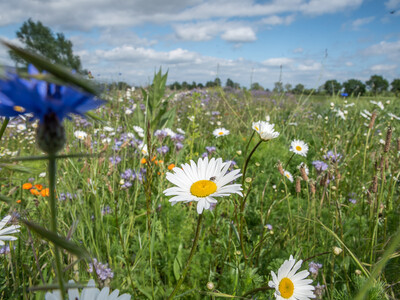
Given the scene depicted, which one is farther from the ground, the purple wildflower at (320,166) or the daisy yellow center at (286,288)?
the purple wildflower at (320,166)

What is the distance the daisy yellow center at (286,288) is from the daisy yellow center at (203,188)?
1.34 feet

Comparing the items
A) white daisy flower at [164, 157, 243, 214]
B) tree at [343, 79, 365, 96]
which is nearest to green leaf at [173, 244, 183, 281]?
Result: white daisy flower at [164, 157, 243, 214]

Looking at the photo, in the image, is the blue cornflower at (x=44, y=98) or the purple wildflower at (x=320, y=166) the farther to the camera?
the purple wildflower at (x=320, y=166)

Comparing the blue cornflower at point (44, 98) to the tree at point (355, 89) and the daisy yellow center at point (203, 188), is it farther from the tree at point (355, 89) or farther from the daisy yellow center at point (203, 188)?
the tree at point (355, 89)

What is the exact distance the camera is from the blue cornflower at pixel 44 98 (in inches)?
13.2

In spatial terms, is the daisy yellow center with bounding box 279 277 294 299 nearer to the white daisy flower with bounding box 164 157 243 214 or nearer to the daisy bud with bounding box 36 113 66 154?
the white daisy flower with bounding box 164 157 243 214

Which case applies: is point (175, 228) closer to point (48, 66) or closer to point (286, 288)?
point (286, 288)

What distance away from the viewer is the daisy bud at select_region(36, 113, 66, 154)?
1.18 ft

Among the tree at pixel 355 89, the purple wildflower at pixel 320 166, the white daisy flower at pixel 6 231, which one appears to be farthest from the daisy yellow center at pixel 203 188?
the tree at pixel 355 89

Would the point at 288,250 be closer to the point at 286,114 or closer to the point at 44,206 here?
the point at 44,206

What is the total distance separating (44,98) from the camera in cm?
35

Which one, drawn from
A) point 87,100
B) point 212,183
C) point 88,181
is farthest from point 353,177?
point 87,100

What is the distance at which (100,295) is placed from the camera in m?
0.61

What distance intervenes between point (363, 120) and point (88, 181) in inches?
141
